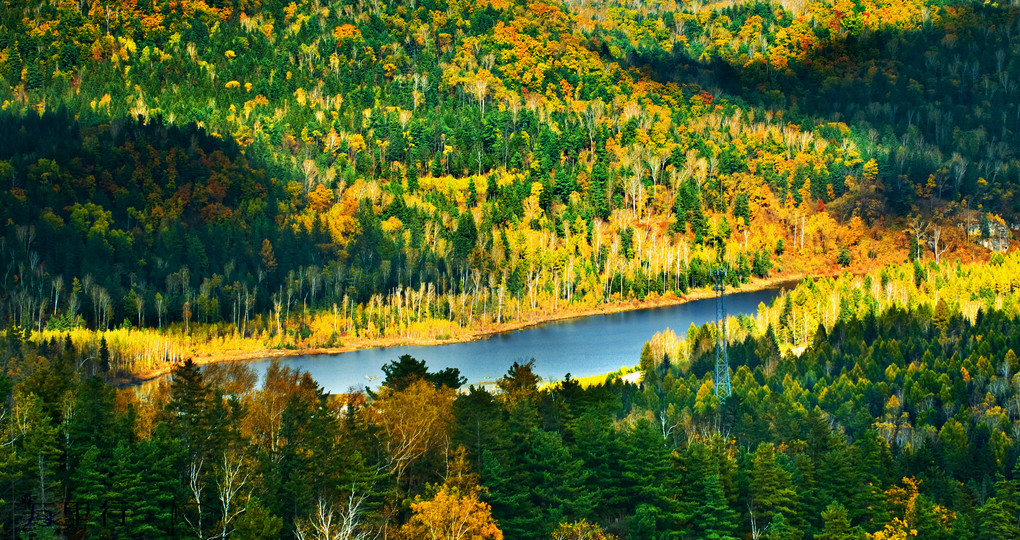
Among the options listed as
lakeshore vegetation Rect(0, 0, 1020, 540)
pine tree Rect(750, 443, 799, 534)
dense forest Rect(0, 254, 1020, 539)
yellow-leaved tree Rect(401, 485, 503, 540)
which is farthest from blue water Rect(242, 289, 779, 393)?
yellow-leaved tree Rect(401, 485, 503, 540)

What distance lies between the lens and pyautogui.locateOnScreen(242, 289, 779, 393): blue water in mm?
103188

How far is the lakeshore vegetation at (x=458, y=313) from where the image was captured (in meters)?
51.8

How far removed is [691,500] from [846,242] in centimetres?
12919

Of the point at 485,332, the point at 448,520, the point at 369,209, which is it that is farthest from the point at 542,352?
the point at 448,520

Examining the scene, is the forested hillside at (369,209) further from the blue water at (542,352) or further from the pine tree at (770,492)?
the pine tree at (770,492)

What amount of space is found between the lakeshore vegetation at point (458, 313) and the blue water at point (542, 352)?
4831 millimetres

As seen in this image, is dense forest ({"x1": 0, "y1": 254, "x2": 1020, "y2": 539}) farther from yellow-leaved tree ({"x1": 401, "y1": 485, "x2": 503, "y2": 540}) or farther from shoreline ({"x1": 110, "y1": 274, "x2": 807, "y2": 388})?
shoreline ({"x1": 110, "y1": 274, "x2": 807, "y2": 388})

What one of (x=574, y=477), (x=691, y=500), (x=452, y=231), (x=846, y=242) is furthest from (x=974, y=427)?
(x=846, y=242)

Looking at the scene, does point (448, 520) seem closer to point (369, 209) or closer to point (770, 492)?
point (770, 492)

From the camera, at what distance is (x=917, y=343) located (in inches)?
3674

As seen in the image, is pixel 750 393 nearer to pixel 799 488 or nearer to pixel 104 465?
pixel 799 488

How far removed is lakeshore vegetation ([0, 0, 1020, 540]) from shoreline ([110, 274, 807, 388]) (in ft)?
2.82

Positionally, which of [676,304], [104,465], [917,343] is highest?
[104,465]

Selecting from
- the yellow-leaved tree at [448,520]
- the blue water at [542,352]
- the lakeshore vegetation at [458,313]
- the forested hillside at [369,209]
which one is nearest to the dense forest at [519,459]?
the yellow-leaved tree at [448,520]
